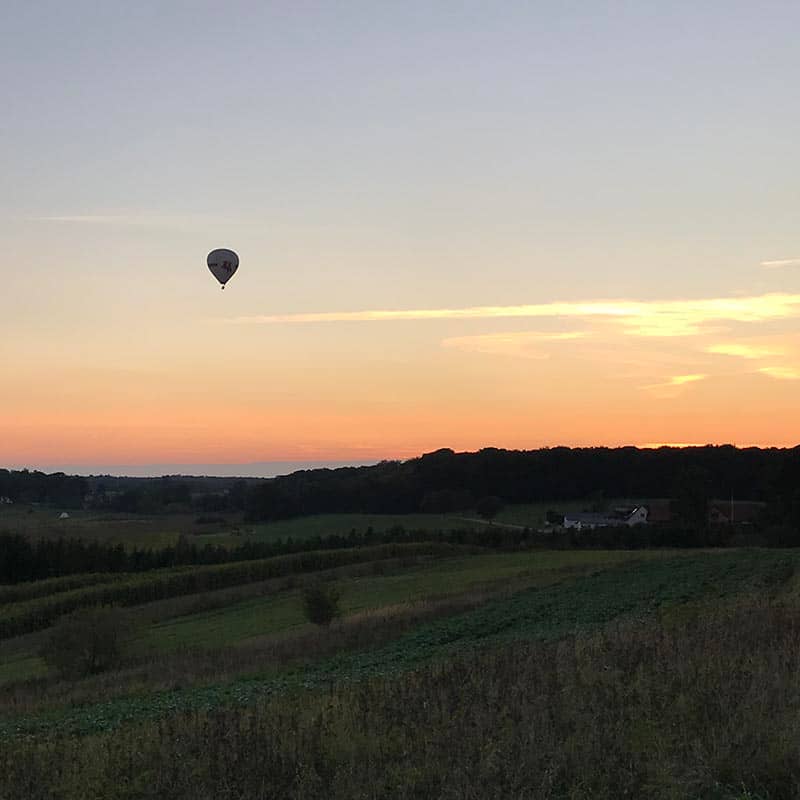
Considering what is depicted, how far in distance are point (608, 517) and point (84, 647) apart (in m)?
84.3

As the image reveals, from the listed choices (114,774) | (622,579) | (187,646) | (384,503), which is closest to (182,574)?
(187,646)

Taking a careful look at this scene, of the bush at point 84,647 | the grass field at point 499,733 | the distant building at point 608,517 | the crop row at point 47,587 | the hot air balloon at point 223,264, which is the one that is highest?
the hot air balloon at point 223,264

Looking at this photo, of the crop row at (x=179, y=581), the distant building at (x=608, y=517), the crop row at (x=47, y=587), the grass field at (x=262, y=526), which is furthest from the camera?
the distant building at (x=608, y=517)

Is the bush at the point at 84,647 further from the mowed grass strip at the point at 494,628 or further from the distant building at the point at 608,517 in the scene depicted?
the distant building at the point at 608,517

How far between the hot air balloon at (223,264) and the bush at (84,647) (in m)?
14.2

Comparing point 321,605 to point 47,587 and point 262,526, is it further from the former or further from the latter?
point 262,526

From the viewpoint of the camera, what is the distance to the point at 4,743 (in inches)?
341

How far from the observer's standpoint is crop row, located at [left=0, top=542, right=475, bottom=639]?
57562 millimetres

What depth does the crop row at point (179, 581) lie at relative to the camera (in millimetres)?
57562

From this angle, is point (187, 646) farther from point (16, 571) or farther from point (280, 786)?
point (16, 571)

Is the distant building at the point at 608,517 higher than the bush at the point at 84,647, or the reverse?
the distant building at the point at 608,517

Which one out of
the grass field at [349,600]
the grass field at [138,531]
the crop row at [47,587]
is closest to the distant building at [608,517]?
the grass field at [349,600]

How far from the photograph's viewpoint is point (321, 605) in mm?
37250

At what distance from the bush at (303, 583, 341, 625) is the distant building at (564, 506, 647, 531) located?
7006 cm
